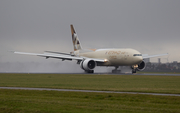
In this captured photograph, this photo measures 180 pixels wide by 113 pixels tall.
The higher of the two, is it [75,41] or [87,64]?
[75,41]

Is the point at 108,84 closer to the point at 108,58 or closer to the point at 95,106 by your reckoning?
the point at 95,106

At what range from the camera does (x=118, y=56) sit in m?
72.4

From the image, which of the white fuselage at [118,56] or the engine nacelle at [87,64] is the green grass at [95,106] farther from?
the white fuselage at [118,56]

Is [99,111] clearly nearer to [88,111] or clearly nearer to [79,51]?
[88,111]

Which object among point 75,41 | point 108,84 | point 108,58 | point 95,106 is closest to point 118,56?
point 108,58

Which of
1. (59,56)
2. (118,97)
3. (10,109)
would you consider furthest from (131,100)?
(59,56)

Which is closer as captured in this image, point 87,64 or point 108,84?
point 108,84

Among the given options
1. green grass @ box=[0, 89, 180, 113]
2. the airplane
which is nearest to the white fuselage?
the airplane

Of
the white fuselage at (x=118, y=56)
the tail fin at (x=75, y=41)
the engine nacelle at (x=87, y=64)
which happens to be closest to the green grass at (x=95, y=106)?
the engine nacelle at (x=87, y=64)

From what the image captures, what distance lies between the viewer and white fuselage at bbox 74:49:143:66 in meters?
69.8

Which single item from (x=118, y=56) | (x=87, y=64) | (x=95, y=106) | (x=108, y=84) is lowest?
(x=95, y=106)

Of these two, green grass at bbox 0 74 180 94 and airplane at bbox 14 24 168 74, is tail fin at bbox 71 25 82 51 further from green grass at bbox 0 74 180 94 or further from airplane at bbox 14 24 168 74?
green grass at bbox 0 74 180 94

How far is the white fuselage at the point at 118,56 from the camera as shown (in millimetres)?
69750

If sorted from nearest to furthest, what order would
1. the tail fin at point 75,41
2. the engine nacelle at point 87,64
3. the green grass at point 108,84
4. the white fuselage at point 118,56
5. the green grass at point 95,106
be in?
the green grass at point 95,106
the green grass at point 108,84
the engine nacelle at point 87,64
the white fuselage at point 118,56
the tail fin at point 75,41
